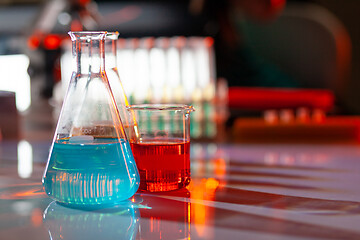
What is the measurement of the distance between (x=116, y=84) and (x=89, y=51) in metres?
0.09

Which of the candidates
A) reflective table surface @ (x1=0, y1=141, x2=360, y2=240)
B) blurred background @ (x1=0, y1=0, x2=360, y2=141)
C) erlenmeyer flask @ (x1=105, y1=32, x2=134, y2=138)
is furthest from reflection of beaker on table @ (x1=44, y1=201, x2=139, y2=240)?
blurred background @ (x1=0, y1=0, x2=360, y2=141)

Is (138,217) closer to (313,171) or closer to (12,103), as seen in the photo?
(313,171)

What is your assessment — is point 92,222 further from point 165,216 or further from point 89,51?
point 89,51

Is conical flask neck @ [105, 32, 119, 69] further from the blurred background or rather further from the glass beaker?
the blurred background

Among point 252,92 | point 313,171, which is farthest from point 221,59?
point 313,171

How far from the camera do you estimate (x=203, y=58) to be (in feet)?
6.84

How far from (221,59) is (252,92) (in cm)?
94

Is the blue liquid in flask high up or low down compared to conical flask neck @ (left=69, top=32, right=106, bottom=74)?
down

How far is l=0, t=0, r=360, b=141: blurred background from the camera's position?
162 centimetres

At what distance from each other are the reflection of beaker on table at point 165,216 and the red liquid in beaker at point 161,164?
0.02m

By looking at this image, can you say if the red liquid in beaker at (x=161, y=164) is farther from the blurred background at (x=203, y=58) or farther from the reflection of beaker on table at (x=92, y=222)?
the blurred background at (x=203, y=58)

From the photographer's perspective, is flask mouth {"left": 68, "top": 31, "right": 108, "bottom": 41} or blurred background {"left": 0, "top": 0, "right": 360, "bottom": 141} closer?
flask mouth {"left": 68, "top": 31, "right": 108, "bottom": 41}

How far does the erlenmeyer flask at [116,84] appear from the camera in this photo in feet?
1.88

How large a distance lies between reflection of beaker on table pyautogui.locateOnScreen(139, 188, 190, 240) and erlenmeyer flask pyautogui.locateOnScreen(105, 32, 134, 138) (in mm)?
102
